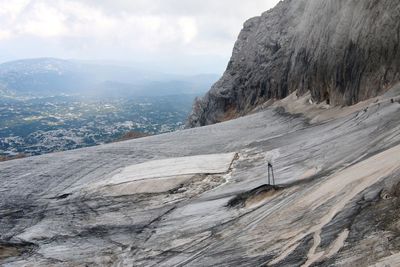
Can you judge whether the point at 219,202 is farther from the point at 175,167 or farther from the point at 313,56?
the point at 313,56

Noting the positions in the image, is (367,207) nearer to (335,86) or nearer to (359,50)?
(359,50)

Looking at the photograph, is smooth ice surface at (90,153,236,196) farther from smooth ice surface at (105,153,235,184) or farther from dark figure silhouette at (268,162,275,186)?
dark figure silhouette at (268,162,275,186)

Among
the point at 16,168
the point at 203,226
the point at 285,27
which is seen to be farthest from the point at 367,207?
the point at 285,27

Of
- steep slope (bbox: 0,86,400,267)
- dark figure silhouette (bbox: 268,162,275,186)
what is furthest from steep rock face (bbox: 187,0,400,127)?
dark figure silhouette (bbox: 268,162,275,186)

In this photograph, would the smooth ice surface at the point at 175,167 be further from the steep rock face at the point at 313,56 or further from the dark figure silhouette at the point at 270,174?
the steep rock face at the point at 313,56

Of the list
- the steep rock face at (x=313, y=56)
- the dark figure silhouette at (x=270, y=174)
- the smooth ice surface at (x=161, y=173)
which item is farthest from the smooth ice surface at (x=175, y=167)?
the steep rock face at (x=313, y=56)
